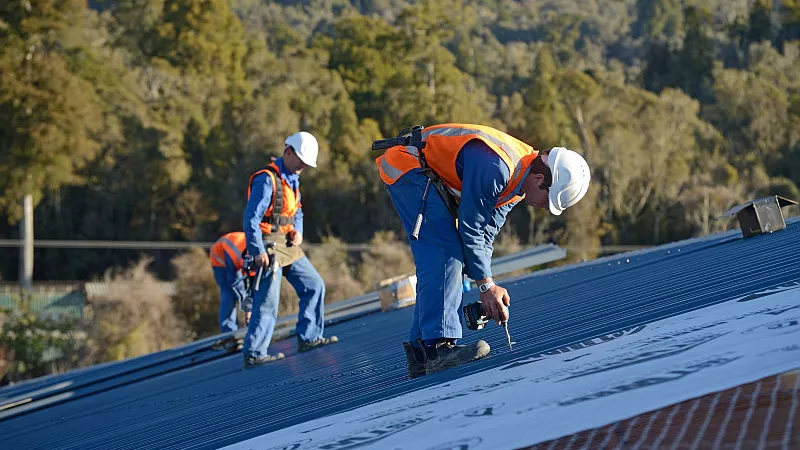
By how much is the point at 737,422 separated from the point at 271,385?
4.35 metres

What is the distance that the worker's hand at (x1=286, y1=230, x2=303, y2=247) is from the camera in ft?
26.1

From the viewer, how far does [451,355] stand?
516 centimetres

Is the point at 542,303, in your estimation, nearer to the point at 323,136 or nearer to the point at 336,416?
the point at 336,416

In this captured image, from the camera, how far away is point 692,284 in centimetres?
583

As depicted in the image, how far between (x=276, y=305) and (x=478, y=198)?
3.11m

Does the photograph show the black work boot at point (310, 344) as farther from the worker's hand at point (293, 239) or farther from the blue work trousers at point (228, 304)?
the blue work trousers at point (228, 304)

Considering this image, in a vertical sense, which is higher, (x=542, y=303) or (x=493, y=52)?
(x=493, y=52)

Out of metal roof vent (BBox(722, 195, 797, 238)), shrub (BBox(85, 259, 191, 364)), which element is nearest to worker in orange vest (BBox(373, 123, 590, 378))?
metal roof vent (BBox(722, 195, 797, 238))

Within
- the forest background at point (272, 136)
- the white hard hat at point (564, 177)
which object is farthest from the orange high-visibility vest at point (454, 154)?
the forest background at point (272, 136)

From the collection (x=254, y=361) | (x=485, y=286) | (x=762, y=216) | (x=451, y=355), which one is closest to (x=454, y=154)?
(x=485, y=286)

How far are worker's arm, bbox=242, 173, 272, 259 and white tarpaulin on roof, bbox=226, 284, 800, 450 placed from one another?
10.4 ft

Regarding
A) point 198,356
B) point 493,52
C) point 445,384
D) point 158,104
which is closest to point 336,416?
point 445,384

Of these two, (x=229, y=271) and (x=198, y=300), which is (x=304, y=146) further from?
(x=198, y=300)

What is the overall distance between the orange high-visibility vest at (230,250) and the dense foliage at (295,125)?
19849 millimetres
